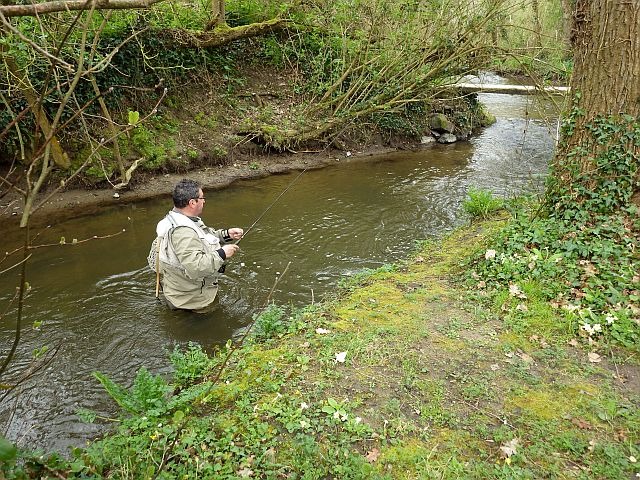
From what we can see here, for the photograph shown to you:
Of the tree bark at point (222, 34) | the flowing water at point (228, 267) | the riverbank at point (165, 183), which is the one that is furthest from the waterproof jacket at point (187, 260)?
the tree bark at point (222, 34)

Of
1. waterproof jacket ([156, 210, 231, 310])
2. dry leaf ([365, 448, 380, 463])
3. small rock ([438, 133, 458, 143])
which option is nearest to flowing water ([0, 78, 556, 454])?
waterproof jacket ([156, 210, 231, 310])

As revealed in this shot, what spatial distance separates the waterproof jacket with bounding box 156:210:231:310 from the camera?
5422 mm

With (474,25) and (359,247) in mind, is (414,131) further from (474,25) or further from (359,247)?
(359,247)

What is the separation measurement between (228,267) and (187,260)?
2.41m

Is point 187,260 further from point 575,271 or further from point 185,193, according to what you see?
point 575,271

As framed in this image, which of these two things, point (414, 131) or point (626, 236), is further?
point (414, 131)

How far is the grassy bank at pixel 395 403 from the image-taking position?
3.31 m

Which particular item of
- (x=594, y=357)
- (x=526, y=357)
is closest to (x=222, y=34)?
(x=526, y=357)

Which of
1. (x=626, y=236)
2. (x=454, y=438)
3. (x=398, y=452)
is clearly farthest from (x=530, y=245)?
(x=398, y=452)

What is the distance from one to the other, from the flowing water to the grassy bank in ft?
3.03

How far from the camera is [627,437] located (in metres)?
3.47

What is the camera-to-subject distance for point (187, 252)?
5.41m

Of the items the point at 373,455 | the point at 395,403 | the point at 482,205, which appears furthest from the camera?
the point at 482,205

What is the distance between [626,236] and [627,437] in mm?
2664
